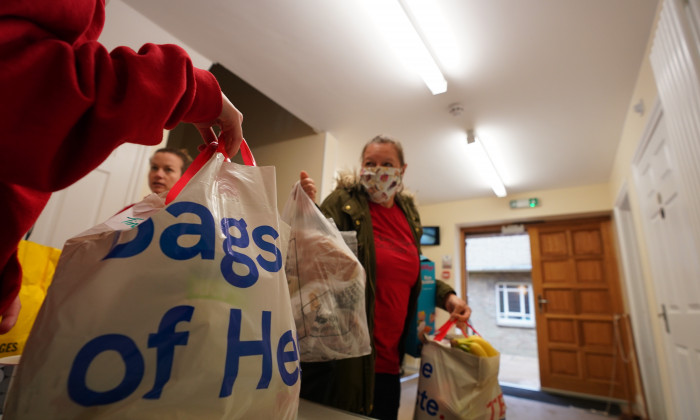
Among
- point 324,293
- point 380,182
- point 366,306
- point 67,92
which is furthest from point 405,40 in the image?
point 67,92

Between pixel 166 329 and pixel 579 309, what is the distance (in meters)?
5.07

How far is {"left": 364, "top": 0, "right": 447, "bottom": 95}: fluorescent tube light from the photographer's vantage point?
1831mm

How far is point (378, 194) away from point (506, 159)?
2.96 meters

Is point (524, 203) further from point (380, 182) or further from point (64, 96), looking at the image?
point (64, 96)

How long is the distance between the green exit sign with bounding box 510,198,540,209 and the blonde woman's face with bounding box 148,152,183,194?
444 cm

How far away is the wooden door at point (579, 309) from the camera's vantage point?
3.83 metres

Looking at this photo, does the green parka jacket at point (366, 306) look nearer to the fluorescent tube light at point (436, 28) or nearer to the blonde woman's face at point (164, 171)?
the blonde woman's face at point (164, 171)

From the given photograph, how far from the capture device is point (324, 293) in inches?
27.1

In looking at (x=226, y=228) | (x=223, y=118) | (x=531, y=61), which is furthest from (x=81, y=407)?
(x=531, y=61)

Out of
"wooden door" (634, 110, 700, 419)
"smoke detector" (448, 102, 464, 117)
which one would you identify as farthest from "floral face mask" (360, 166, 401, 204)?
"smoke detector" (448, 102, 464, 117)

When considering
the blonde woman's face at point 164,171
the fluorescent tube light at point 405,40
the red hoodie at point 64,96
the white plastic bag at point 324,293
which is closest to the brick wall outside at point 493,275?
the fluorescent tube light at point 405,40

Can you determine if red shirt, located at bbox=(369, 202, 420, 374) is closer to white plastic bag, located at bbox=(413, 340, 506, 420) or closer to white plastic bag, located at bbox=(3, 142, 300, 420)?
white plastic bag, located at bbox=(413, 340, 506, 420)

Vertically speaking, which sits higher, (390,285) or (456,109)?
(456,109)

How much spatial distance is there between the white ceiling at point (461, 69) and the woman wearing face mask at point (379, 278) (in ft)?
4.08
